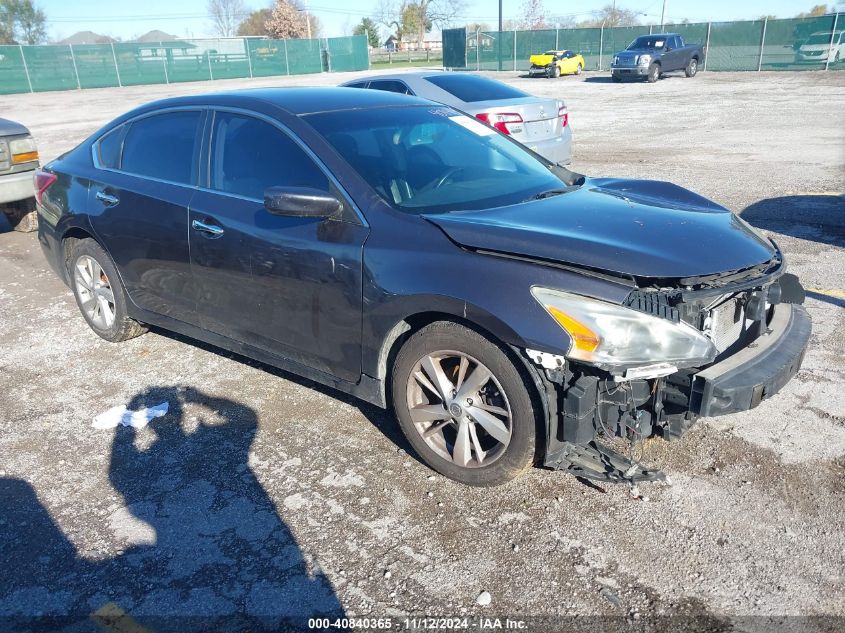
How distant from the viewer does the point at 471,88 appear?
955 cm

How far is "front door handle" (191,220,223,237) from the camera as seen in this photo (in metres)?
3.98

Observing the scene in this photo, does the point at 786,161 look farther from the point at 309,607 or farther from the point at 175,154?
the point at 309,607

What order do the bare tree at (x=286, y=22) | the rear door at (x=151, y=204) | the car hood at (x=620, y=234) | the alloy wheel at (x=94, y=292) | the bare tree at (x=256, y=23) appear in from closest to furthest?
the car hood at (x=620, y=234) < the rear door at (x=151, y=204) < the alloy wheel at (x=94, y=292) < the bare tree at (x=286, y=22) < the bare tree at (x=256, y=23)

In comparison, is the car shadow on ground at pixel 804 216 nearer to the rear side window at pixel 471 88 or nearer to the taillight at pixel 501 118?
the taillight at pixel 501 118

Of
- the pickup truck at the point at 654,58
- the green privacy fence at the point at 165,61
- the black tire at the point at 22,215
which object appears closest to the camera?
the black tire at the point at 22,215

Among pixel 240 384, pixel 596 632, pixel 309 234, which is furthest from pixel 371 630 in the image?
pixel 240 384

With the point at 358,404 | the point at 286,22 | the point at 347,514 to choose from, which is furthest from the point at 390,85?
the point at 286,22

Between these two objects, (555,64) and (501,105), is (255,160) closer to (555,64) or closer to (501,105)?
(501,105)

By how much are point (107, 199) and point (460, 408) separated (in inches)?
118

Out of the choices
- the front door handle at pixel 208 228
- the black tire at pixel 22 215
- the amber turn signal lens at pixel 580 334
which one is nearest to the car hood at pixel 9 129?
the black tire at pixel 22 215

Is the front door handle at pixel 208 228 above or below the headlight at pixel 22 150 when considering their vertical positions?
above

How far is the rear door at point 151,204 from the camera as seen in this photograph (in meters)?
4.27

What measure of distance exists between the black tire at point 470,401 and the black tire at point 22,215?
7493mm

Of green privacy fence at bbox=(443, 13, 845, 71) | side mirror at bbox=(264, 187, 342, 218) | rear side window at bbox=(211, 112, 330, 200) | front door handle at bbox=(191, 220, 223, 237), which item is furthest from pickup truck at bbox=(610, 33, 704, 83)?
side mirror at bbox=(264, 187, 342, 218)
